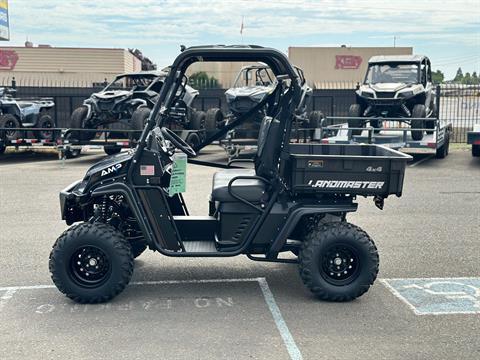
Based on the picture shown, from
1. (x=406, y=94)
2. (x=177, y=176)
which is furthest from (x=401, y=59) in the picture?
(x=177, y=176)

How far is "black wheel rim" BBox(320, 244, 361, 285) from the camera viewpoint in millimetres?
5109

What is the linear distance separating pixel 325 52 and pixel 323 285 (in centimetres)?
3911

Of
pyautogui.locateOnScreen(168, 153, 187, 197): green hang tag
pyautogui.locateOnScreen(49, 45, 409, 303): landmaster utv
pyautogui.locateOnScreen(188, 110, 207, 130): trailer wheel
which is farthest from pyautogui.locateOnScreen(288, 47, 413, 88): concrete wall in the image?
pyautogui.locateOnScreen(168, 153, 187, 197): green hang tag

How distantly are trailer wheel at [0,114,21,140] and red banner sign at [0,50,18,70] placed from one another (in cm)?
2749

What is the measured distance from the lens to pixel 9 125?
53.5 feet

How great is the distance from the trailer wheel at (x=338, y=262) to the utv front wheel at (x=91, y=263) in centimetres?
150

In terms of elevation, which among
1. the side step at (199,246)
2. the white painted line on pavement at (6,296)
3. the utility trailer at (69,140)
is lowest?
the white painted line on pavement at (6,296)

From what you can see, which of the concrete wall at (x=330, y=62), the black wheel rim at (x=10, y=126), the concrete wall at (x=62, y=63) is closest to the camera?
the black wheel rim at (x=10, y=126)

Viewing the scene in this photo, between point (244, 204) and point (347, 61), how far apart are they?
3943 cm

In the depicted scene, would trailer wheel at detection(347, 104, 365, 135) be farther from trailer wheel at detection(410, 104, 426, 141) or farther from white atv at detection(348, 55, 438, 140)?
trailer wheel at detection(410, 104, 426, 141)

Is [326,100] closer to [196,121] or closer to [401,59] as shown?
[401,59]

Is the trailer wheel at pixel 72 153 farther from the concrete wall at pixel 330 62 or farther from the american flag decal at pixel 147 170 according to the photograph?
the concrete wall at pixel 330 62

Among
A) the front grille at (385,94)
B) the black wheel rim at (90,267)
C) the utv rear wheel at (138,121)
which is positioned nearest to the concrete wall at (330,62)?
the front grille at (385,94)

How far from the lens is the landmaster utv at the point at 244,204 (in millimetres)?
5008
